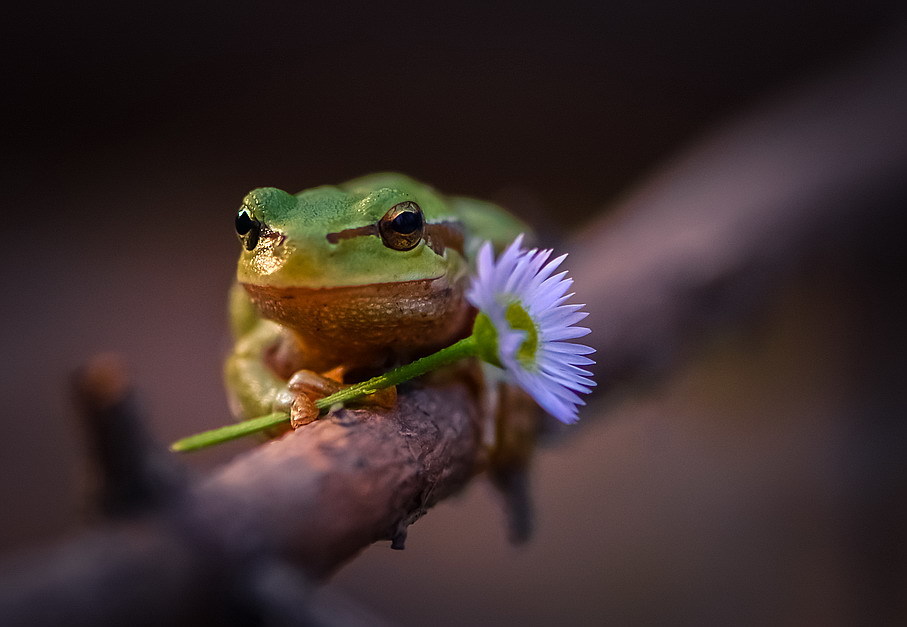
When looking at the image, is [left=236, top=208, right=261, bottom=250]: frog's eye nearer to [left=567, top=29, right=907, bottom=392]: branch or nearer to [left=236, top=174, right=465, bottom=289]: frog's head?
[left=236, top=174, right=465, bottom=289]: frog's head

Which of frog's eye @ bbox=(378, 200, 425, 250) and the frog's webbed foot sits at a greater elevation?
frog's eye @ bbox=(378, 200, 425, 250)

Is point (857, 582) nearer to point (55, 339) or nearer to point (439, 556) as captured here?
point (439, 556)

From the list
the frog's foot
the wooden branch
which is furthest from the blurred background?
the wooden branch

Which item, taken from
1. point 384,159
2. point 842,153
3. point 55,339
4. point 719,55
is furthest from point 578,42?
point 55,339

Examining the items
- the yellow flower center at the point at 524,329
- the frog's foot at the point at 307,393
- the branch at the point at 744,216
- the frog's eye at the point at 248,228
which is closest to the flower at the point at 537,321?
the yellow flower center at the point at 524,329

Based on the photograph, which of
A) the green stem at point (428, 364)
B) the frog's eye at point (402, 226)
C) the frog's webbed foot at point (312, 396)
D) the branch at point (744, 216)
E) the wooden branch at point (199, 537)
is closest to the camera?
the wooden branch at point (199, 537)

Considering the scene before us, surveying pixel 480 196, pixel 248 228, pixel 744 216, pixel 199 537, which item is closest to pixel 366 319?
pixel 248 228

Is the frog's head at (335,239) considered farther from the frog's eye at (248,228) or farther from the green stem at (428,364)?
the green stem at (428,364)
